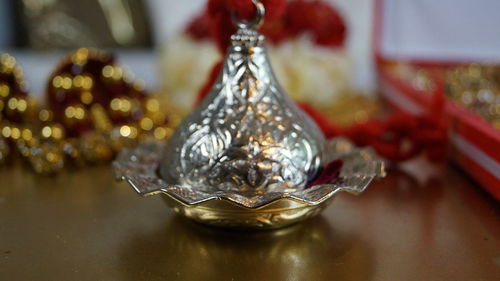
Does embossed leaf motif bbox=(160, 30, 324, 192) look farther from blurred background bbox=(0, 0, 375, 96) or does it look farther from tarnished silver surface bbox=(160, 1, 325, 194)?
blurred background bbox=(0, 0, 375, 96)

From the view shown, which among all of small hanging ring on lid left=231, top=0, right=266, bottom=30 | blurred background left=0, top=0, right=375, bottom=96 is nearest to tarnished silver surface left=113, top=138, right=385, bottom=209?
small hanging ring on lid left=231, top=0, right=266, bottom=30

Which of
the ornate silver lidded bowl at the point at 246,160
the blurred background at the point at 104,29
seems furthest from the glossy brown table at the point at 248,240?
the blurred background at the point at 104,29

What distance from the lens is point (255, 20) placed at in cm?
46

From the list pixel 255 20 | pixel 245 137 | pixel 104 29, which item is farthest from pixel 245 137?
pixel 104 29

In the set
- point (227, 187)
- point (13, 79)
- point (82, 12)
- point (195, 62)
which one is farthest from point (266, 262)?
point (82, 12)

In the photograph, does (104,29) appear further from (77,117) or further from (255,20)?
(255,20)

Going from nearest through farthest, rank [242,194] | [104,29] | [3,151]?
[242,194], [3,151], [104,29]

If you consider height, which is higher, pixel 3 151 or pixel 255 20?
pixel 255 20

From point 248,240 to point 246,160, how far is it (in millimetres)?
73

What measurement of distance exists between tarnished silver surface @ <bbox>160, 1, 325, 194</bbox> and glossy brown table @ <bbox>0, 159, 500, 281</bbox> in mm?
52

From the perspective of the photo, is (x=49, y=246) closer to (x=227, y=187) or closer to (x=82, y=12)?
(x=227, y=187)

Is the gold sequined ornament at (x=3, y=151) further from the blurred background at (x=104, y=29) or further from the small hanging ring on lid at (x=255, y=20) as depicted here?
the blurred background at (x=104, y=29)

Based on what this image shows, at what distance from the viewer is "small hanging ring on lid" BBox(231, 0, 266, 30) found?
0.45m

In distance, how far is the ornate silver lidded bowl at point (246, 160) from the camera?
42 cm
